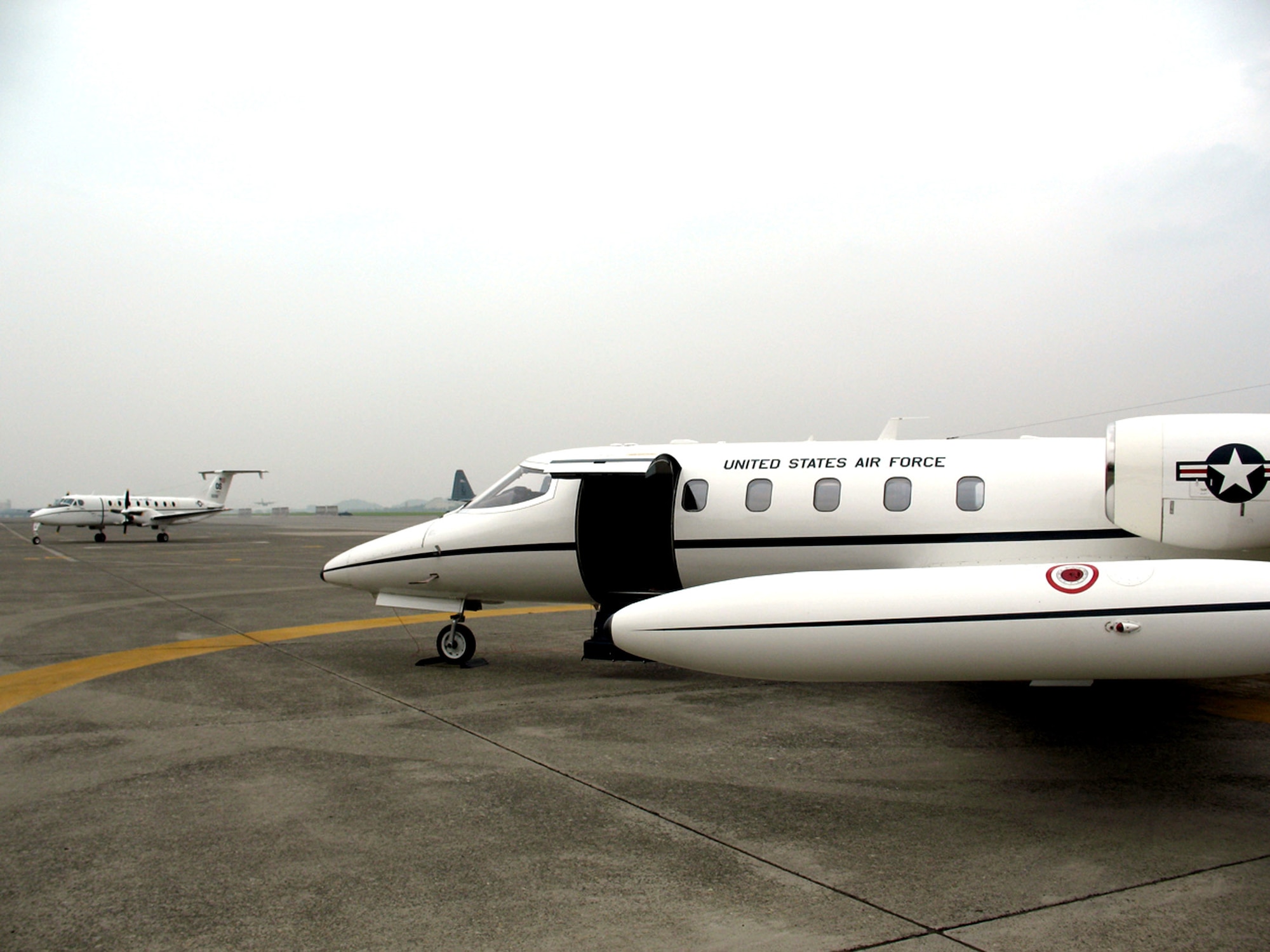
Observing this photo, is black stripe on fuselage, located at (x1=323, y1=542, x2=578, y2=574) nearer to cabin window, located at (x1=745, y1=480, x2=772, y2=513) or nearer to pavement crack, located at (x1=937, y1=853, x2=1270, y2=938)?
cabin window, located at (x1=745, y1=480, x2=772, y2=513)

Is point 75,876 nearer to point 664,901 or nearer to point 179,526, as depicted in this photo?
point 664,901

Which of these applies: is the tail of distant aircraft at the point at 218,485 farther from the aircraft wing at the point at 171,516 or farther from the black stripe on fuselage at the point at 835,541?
the black stripe on fuselage at the point at 835,541

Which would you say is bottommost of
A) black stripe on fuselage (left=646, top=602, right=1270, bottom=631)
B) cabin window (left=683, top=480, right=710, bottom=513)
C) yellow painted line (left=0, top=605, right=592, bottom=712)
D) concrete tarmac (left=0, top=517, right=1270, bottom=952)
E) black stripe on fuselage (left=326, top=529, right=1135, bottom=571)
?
yellow painted line (left=0, top=605, right=592, bottom=712)

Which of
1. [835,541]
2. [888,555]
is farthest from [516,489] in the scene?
[888,555]

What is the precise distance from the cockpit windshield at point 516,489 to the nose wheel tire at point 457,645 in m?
1.49

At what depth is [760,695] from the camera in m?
9.05

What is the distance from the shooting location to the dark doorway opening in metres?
9.95

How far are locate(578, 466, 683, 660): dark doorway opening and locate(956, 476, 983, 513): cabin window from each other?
2835 millimetres

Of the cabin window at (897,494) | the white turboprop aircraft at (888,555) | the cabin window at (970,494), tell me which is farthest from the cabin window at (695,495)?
the cabin window at (970,494)

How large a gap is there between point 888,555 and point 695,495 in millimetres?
2053

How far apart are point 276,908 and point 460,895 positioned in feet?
2.73

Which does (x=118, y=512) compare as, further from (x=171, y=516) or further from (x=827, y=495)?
(x=827, y=495)

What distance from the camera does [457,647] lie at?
1121 centimetres

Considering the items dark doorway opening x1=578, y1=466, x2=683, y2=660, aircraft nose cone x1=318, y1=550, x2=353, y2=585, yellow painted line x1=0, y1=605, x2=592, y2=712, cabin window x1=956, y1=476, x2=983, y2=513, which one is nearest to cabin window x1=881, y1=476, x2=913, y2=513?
cabin window x1=956, y1=476, x2=983, y2=513
